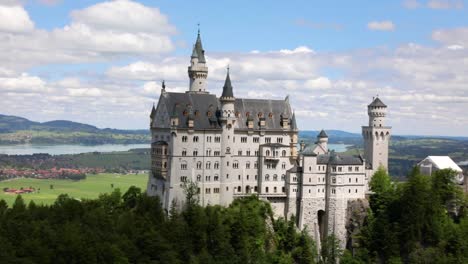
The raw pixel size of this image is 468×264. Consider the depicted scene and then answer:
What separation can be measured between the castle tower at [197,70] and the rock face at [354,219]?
3303 centimetres

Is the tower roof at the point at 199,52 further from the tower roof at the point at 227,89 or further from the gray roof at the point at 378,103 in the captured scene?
the gray roof at the point at 378,103

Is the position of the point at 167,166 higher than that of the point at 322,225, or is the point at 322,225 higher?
the point at 167,166

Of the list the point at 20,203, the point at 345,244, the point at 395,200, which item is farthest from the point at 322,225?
the point at 20,203

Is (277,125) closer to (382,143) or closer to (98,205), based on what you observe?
(382,143)

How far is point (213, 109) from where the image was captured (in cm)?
10031

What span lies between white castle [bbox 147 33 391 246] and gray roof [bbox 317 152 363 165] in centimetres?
17

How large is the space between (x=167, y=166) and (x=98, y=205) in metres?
13.3

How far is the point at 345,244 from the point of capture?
344ft

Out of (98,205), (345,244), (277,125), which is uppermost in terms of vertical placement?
(277,125)

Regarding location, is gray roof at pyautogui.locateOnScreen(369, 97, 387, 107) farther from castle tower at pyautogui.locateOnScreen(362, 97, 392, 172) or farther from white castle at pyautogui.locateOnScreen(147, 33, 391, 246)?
white castle at pyautogui.locateOnScreen(147, 33, 391, 246)

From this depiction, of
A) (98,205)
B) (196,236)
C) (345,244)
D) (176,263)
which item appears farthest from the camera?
(345,244)

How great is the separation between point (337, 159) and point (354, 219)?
10.7m

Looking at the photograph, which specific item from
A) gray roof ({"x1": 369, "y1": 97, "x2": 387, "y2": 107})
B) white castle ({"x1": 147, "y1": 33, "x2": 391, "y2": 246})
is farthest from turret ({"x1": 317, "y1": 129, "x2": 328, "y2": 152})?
gray roof ({"x1": 369, "y1": 97, "x2": 387, "y2": 107})

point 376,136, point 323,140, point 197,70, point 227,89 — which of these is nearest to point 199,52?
point 197,70
